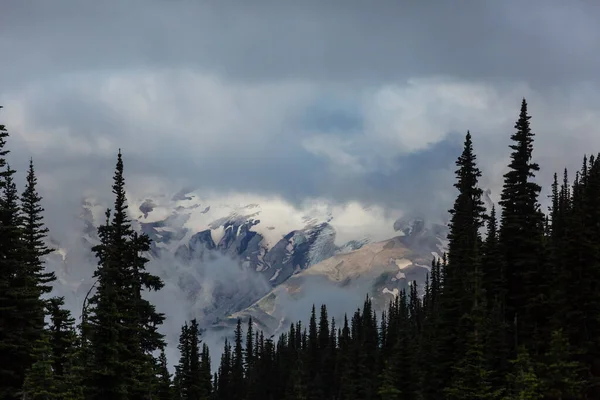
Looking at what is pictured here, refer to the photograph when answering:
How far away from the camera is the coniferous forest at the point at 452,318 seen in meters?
41.8

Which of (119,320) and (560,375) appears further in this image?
(560,375)

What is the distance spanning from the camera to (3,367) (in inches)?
1634

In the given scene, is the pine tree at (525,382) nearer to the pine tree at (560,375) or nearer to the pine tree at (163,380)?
the pine tree at (560,375)

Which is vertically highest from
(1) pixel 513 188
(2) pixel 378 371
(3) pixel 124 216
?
(1) pixel 513 188

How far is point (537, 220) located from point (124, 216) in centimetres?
3991

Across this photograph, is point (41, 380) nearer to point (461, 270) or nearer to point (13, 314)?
point (13, 314)

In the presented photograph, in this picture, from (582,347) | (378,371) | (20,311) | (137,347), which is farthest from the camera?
(378,371)

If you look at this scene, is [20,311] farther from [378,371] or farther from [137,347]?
[378,371]

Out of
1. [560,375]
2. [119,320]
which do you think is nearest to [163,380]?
Answer: [119,320]

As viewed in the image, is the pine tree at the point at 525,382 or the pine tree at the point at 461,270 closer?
the pine tree at the point at 525,382

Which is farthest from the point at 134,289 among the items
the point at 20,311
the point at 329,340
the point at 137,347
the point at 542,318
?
the point at 329,340

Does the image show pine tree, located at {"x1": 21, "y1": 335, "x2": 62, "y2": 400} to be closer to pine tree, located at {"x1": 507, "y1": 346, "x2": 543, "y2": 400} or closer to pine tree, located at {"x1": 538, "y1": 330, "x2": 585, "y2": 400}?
pine tree, located at {"x1": 507, "y1": 346, "x2": 543, "y2": 400}

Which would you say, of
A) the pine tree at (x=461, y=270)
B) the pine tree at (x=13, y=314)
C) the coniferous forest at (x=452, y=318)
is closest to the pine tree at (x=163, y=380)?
the coniferous forest at (x=452, y=318)

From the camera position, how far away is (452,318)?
69312 mm
